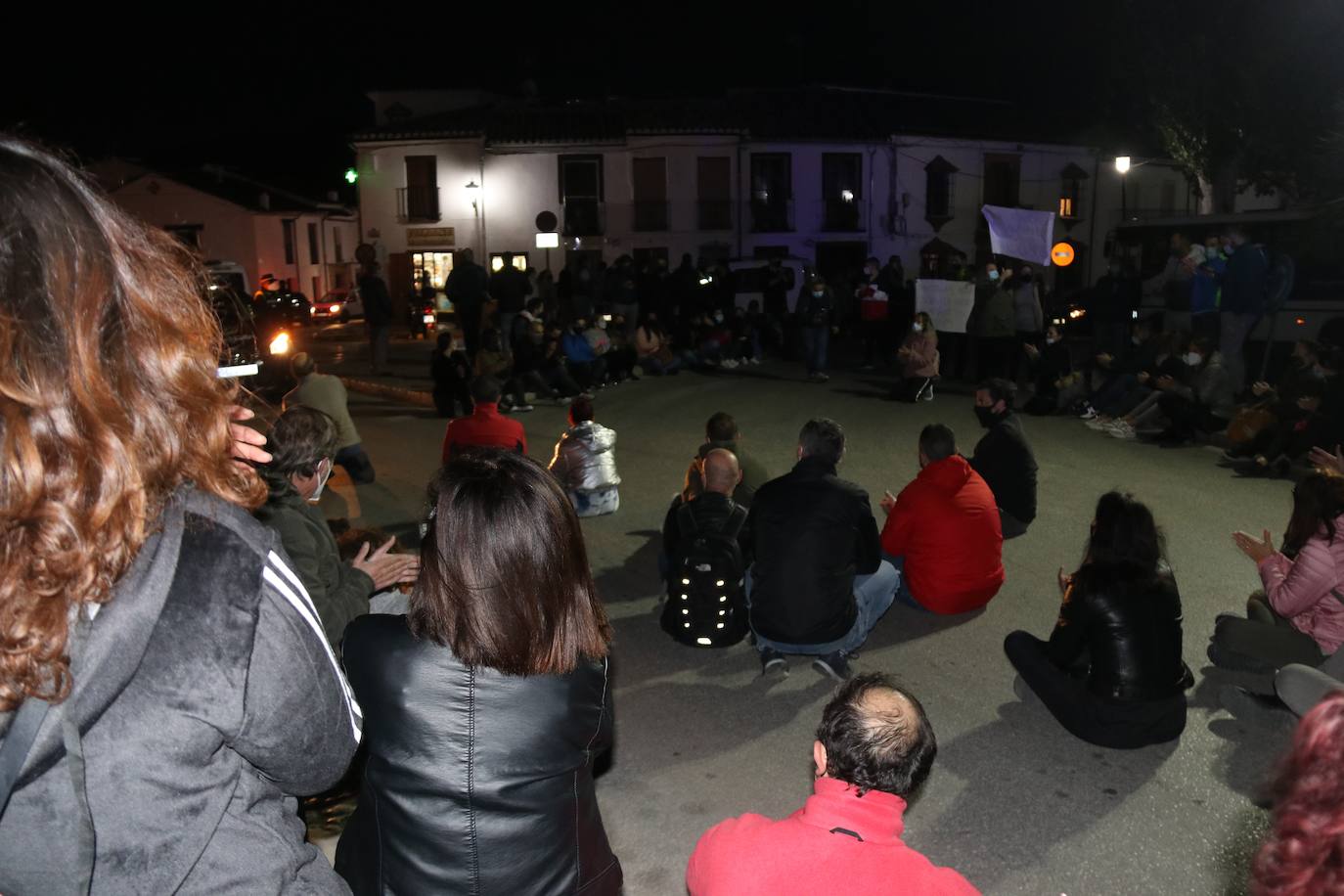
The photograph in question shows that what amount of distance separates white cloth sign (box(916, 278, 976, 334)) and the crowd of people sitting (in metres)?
11.9

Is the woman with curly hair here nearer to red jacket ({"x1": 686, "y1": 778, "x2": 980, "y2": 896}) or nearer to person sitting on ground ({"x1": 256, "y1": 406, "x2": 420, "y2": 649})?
red jacket ({"x1": 686, "y1": 778, "x2": 980, "y2": 896})

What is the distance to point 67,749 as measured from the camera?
1252 millimetres

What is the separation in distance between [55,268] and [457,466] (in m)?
1.42

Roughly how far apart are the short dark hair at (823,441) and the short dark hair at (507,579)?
139 inches

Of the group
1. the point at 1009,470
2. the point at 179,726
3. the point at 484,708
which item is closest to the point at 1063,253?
the point at 1009,470

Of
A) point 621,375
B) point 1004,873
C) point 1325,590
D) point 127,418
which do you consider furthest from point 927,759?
point 621,375

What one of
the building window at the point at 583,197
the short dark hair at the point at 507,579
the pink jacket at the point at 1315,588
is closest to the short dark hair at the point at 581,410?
the pink jacket at the point at 1315,588

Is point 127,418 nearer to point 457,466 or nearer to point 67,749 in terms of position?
point 67,749

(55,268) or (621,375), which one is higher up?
(55,268)

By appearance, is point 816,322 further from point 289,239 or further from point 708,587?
point 289,239

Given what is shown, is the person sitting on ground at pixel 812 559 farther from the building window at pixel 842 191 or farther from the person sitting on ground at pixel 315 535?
the building window at pixel 842 191

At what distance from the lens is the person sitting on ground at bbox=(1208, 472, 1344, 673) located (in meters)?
5.24

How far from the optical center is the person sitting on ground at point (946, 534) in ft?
22.0

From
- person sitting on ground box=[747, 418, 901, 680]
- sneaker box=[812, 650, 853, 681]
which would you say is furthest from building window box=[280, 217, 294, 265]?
sneaker box=[812, 650, 853, 681]
